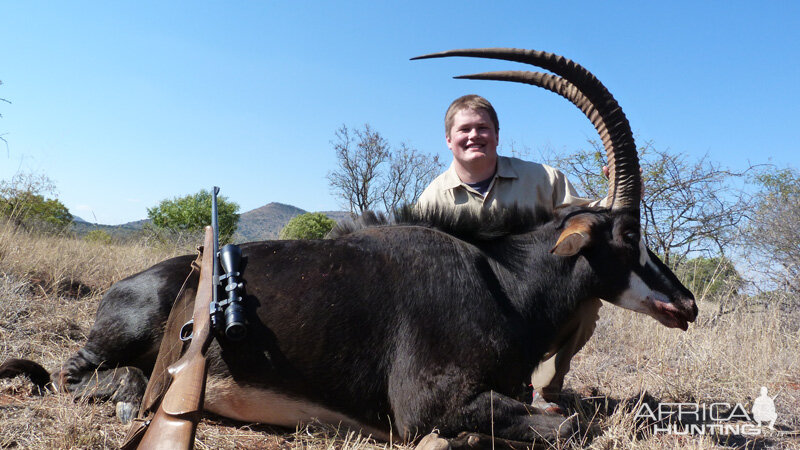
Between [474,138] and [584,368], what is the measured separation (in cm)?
246

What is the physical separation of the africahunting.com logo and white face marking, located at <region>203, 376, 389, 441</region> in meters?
1.99

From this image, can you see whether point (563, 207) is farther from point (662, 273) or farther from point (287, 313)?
point (287, 313)

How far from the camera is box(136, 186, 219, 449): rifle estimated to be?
245 centimetres

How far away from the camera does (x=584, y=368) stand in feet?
16.8

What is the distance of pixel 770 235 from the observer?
8.22 meters

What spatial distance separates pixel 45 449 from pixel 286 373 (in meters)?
1.22

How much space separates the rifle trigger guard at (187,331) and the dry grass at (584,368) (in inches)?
24.2

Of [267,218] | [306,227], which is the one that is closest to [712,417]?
[306,227]

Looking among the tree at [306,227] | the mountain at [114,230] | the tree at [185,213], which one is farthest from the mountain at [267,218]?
the tree at [306,227]

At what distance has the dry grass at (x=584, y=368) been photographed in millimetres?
3082

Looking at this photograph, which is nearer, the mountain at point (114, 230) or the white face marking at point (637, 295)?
the white face marking at point (637, 295)

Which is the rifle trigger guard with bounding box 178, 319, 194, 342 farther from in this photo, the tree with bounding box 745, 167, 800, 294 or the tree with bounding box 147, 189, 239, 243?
the tree with bounding box 147, 189, 239, 243

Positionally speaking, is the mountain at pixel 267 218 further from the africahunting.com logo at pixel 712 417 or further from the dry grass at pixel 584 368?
the africahunting.com logo at pixel 712 417

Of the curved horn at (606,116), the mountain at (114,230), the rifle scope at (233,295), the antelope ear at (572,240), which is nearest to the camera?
the rifle scope at (233,295)
